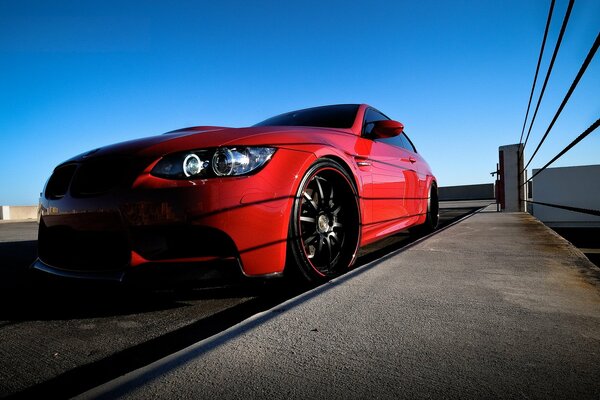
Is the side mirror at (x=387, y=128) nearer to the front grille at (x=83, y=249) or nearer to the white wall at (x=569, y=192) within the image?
the front grille at (x=83, y=249)

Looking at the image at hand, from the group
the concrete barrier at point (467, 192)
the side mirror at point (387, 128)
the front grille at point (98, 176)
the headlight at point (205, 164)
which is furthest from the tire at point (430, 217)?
the concrete barrier at point (467, 192)

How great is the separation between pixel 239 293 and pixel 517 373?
1372 millimetres

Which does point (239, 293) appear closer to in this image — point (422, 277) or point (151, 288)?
point (151, 288)

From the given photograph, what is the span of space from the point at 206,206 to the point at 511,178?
9.71 m

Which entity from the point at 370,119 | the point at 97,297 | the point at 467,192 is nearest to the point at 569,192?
the point at 370,119

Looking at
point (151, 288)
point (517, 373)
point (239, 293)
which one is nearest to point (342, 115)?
point (239, 293)

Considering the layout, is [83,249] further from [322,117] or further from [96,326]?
[322,117]

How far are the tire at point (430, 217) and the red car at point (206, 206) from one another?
2.79 m

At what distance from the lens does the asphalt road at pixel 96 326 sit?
1097mm

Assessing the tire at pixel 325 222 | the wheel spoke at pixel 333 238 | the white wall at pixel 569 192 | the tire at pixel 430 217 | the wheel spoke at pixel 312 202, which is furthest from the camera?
the white wall at pixel 569 192

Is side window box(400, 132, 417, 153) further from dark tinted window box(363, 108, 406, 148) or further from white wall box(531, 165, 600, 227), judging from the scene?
white wall box(531, 165, 600, 227)

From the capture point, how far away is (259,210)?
5.41 ft

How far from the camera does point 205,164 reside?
1.63 metres

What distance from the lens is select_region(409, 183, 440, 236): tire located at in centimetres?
474
